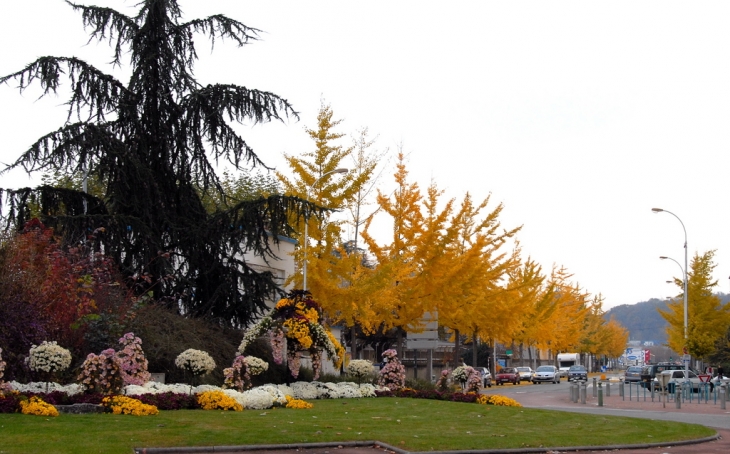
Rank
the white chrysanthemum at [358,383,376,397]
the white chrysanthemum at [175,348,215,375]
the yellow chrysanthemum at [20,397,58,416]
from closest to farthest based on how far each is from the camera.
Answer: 1. the yellow chrysanthemum at [20,397,58,416]
2. the white chrysanthemum at [175,348,215,375]
3. the white chrysanthemum at [358,383,376,397]

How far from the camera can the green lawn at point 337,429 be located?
1258 centimetres

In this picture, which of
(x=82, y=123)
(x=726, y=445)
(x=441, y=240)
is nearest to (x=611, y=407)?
(x=441, y=240)

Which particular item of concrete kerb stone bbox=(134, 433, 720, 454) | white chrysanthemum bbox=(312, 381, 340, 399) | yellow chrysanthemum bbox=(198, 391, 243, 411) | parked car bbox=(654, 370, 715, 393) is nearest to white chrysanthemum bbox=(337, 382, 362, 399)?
white chrysanthemum bbox=(312, 381, 340, 399)

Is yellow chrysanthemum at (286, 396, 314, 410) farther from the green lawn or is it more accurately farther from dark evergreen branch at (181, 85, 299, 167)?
dark evergreen branch at (181, 85, 299, 167)

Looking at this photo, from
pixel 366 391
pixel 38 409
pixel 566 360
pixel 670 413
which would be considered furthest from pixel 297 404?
pixel 566 360

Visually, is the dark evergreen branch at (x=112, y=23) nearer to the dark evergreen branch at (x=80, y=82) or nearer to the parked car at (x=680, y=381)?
the dark evergreen branch at (x=80, y=82)

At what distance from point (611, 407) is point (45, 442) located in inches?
961

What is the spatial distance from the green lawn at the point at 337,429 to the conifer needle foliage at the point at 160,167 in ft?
28.9

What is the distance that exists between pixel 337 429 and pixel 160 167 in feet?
54.0

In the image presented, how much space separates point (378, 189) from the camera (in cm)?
3634

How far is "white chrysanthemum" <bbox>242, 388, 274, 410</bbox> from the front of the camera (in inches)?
742

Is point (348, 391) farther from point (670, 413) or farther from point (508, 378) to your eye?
point (508, 378)

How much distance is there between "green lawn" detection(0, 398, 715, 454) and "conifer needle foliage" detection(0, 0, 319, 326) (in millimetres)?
8801

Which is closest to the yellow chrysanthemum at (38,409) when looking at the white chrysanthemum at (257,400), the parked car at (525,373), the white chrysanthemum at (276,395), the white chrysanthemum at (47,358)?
the white chrysanthemum at (47,358)
